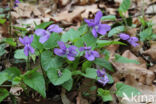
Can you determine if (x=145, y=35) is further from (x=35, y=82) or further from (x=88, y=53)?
(x=35, y=82)

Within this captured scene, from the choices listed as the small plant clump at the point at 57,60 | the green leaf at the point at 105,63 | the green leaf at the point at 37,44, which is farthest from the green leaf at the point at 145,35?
the green leaf at the point at 37,44

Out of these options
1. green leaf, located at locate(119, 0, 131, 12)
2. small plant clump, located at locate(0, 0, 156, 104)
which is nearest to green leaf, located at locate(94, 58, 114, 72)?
small plant clump, located at locate(0, 0, 156, 104)

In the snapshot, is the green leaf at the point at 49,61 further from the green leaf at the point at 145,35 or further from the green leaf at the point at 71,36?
the green leaf at the point at 145,35

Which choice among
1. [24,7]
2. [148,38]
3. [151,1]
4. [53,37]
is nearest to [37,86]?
[53,37]

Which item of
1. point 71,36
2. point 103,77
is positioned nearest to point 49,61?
point 71,36

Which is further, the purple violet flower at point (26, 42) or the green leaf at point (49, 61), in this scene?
the green leaf at point (49, 61)
